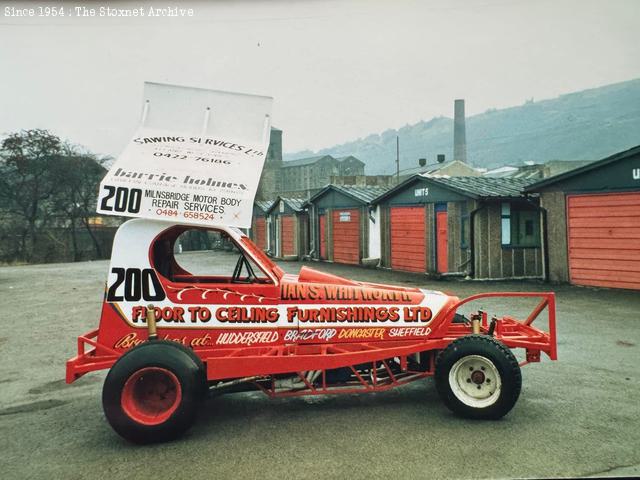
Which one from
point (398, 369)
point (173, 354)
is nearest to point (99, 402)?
point (173, 354)

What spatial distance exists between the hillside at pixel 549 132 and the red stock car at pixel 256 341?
12270 cm

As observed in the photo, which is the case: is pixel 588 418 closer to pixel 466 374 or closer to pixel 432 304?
pixel 466 374

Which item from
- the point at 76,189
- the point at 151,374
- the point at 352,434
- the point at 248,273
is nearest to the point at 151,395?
the point at 151,374

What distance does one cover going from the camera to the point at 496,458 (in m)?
4.64

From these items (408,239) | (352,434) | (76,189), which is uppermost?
(76,189)

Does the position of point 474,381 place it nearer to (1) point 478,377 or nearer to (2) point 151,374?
(1) point 478,377

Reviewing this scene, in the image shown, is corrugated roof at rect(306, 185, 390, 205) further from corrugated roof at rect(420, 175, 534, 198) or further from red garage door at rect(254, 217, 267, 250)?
red garage door at rect(254, 217, 267, 250)

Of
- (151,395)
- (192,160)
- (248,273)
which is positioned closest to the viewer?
(151,395)

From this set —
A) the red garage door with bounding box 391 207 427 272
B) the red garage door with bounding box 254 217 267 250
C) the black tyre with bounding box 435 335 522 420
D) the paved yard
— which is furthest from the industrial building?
the red garage door with bounding box 254 217 267 250

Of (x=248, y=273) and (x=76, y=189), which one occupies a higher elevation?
(x=76, y=189)

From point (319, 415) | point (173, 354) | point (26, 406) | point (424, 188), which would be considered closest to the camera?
point (173, 354)

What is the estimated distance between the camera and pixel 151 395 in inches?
208

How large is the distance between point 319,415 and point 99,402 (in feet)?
8.67

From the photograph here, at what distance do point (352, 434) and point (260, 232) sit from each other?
33.2m
